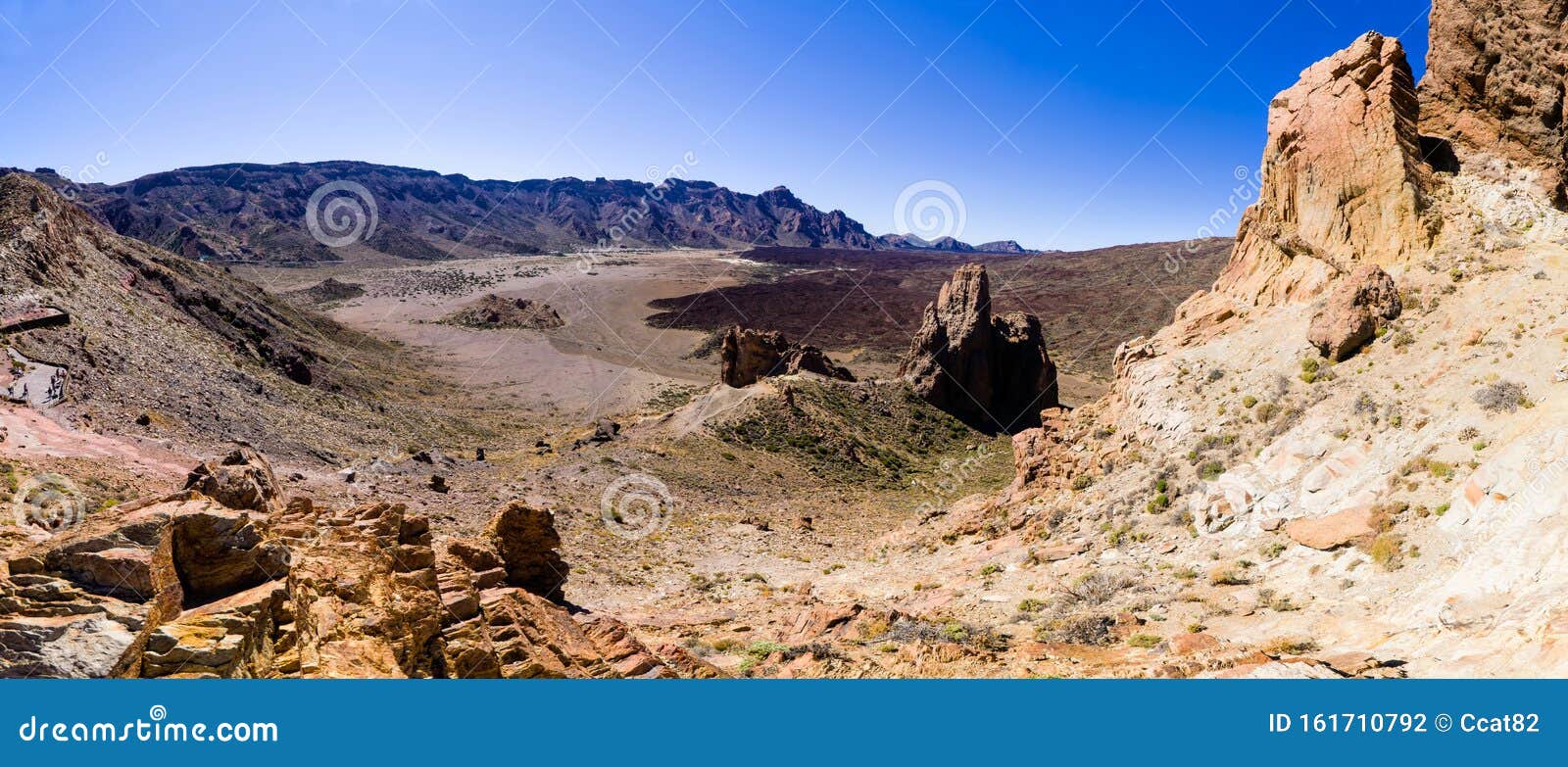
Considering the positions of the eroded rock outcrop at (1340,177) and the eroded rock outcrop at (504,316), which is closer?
the eroded rock outcrop at (1340,177)

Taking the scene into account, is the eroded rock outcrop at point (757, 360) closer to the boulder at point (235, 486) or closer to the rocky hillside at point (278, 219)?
the boulder at point (235, 486)

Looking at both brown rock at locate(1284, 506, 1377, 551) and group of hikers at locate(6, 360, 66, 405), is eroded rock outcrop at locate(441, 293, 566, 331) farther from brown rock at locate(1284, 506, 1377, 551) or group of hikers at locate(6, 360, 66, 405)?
brown rock at locate(1284, 506, 1377, 551)

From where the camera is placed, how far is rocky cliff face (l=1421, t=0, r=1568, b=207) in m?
14.4

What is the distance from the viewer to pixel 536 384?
159ft

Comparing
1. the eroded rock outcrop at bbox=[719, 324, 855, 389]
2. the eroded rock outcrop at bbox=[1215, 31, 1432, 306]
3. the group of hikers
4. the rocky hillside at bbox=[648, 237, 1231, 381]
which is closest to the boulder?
the group of hikers

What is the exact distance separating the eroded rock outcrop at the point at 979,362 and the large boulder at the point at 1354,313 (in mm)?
22949

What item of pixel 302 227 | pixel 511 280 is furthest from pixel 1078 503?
pixel 302 227

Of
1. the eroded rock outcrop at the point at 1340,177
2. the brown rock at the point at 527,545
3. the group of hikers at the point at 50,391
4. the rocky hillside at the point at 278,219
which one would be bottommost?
the brown rock at the point at 527,545

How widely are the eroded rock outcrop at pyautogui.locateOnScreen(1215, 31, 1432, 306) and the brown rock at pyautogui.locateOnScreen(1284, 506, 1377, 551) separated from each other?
22.6 feet

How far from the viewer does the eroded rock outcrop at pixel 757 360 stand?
36.4 metres

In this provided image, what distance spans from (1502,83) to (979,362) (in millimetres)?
22954

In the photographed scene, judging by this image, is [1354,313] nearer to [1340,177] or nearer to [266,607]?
[1340,177]

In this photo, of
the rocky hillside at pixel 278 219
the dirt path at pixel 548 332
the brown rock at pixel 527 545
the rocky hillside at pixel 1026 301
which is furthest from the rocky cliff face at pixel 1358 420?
the rocky hillside at pixel 278 219

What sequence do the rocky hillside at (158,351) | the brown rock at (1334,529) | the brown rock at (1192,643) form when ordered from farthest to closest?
the rocky hillside at (158,351) → the brown rock at (1334,529) → the brown rock at (1192,643)
